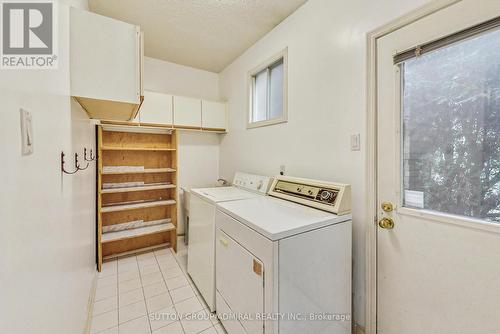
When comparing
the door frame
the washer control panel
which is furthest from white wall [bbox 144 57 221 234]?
the door frame

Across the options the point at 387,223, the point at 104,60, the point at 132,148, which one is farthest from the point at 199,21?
the point at 387,223

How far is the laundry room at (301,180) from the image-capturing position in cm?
77

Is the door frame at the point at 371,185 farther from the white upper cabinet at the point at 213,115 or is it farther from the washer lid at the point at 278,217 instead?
the white upper cabinet at the point at 213,115

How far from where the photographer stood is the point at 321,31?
70.1 inches

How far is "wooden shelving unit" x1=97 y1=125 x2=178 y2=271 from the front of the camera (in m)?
2.72

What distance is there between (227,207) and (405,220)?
1158mm

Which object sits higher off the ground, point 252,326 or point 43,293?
point 43,293

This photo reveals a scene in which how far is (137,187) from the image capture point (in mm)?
2795

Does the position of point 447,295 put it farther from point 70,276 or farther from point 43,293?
point 70,276

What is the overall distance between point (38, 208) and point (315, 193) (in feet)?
4.88

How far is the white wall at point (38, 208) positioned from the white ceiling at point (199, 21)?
3.86ft

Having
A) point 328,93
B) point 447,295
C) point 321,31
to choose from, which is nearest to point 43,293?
point 447,295

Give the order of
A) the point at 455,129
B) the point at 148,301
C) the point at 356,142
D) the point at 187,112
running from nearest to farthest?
the point at 455,129 < the point at 356,142 < the point at 148,301 < the point at 187,112

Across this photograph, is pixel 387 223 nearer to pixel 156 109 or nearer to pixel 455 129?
pixel 455 129
